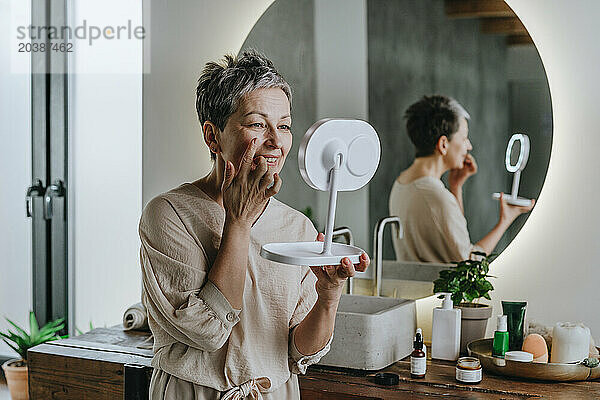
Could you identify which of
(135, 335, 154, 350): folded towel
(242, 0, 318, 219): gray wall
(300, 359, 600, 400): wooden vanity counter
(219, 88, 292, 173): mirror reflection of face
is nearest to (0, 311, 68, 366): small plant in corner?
(135, 335, 154, 350): folded towel

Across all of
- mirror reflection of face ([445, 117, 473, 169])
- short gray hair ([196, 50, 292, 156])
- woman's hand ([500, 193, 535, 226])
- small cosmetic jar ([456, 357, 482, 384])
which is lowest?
small cosmetic jar ([456, 357, 482, 384])

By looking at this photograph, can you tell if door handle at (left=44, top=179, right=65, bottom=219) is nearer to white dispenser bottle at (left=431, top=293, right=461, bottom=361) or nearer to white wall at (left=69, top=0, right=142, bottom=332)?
white wall at (left=69, top=0, right=142, bottom=332)

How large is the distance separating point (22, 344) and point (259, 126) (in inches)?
77.3

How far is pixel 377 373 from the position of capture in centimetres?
193

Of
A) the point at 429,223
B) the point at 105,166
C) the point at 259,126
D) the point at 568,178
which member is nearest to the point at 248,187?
the point at 259,126

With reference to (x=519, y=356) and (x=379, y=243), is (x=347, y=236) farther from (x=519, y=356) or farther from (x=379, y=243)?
(x=519, y=356)

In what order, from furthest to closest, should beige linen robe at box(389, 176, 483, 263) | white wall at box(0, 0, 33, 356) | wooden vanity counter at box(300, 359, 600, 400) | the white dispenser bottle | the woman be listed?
white wall at box(0, 0, 33, 356)
beige linen robe at box(389, 176, 483, 263)
the white dispenser bottle
wooden vanity counter at box(300, 359, 600, 400)
the woman

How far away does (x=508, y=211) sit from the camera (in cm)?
214

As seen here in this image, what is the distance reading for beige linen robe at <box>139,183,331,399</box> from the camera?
1522 millimetres

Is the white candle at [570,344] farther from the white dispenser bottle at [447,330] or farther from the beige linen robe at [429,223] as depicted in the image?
the beige linen robe at [429,223]

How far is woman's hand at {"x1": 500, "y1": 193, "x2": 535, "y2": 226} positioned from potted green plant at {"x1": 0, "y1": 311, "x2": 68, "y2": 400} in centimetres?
187

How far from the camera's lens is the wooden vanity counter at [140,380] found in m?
1.78

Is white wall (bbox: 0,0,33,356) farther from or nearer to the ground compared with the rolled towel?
farther from the ground

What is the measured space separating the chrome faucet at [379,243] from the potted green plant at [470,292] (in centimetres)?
25
